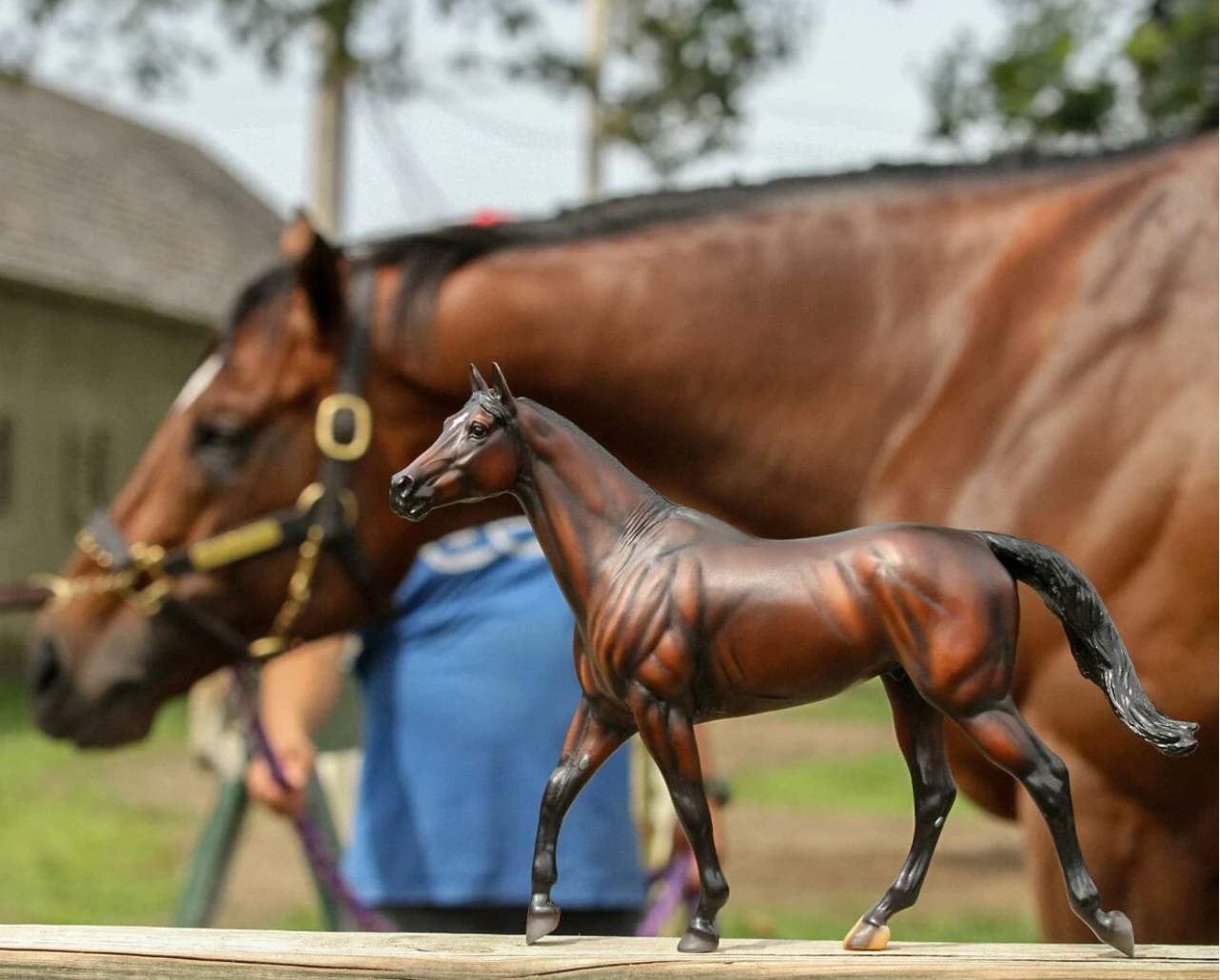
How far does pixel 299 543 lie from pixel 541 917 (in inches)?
42.8

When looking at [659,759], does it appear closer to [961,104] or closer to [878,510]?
[878,510]

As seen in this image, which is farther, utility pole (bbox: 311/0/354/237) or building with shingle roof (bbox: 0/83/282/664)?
building with shingle roof (bbox: 0/83/282/664)

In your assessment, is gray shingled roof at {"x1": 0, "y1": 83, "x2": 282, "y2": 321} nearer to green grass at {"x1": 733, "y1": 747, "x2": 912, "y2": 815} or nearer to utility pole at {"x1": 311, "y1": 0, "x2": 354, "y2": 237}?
utility pole at {"x1": 311, "y1": 0, "x2": 354, "y2": 237}

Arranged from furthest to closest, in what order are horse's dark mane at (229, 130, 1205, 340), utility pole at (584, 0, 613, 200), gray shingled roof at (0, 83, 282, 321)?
gray shingled roof at (0, 83, 282, 321)
utility pole at (584, 0, 613, 200)
horse's dark mane at (229, 130, 1205, 340)

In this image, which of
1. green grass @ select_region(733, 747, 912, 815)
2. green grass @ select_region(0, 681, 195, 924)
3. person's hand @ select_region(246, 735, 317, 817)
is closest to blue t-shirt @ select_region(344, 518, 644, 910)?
person's hand @ select_region(246, 735, 317, 817)

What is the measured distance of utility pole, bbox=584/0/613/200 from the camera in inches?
464

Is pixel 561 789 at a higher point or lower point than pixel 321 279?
lower

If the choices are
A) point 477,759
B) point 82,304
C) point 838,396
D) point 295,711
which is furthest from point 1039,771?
point 82,304

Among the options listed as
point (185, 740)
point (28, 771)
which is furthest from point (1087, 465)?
point (185, 740)

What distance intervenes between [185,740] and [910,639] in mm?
10531

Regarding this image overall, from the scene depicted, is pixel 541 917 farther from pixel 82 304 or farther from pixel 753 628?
pixel 82 304

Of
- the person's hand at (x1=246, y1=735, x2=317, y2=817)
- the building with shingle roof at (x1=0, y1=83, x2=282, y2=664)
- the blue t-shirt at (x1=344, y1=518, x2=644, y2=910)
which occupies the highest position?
the blue t-shirt at (x1=344, y1=518, x2=644, y2=910)

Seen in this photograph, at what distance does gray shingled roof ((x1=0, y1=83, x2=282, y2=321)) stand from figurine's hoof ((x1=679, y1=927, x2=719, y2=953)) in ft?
44.3

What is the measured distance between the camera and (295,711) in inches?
129
